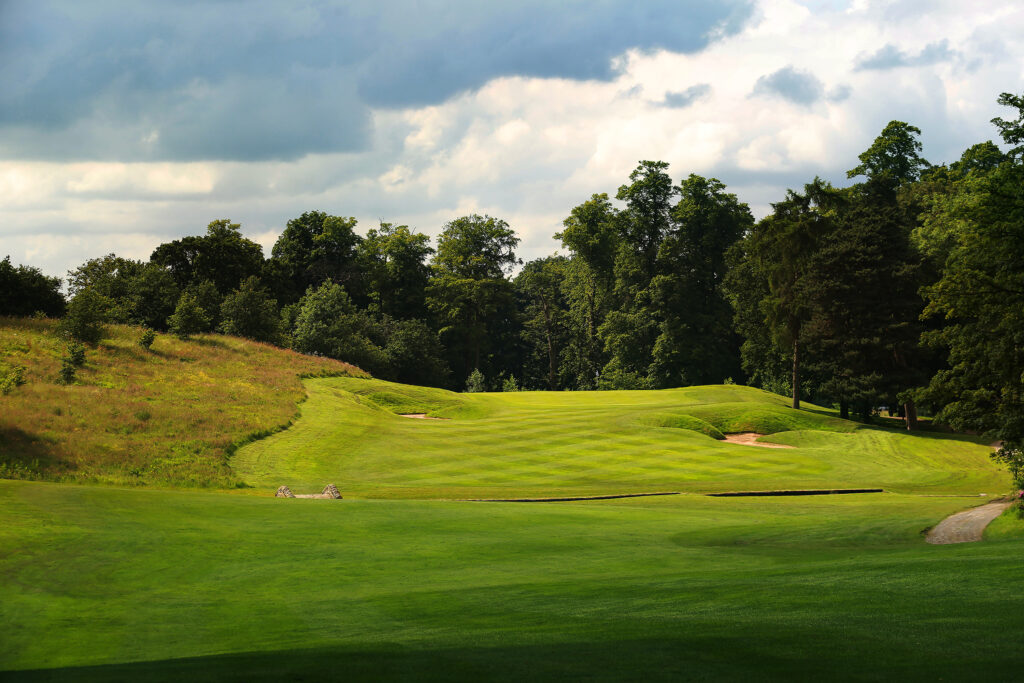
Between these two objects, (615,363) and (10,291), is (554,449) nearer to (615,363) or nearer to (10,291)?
(10,291)

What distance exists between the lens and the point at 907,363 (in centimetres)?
5831

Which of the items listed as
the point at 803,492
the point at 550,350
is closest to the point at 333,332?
the point at 550,350

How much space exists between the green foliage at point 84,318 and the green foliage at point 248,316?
76.0 ft

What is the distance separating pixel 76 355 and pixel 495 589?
3582 cm

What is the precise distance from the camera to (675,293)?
8675cm

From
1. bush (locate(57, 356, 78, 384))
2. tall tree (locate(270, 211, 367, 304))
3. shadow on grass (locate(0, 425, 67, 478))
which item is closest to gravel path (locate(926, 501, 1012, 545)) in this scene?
shadow on grass (locate(0, 425, 67, 478))

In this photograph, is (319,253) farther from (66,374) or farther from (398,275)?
(66,374)

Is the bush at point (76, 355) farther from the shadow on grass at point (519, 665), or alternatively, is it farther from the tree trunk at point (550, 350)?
the tree trunk at point (550, 350)

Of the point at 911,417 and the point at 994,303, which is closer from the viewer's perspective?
the point at 994,303

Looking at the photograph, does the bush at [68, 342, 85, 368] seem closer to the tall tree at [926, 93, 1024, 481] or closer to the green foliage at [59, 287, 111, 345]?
Result: the green foliage at [59, 287, 111, 345]

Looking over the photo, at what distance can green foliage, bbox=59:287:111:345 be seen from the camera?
44125 millimetres

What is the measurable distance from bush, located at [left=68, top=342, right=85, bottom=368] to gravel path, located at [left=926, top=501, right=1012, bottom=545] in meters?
37.6

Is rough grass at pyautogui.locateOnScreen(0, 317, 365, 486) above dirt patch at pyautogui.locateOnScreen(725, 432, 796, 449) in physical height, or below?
above

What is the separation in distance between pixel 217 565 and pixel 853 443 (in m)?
40.1
